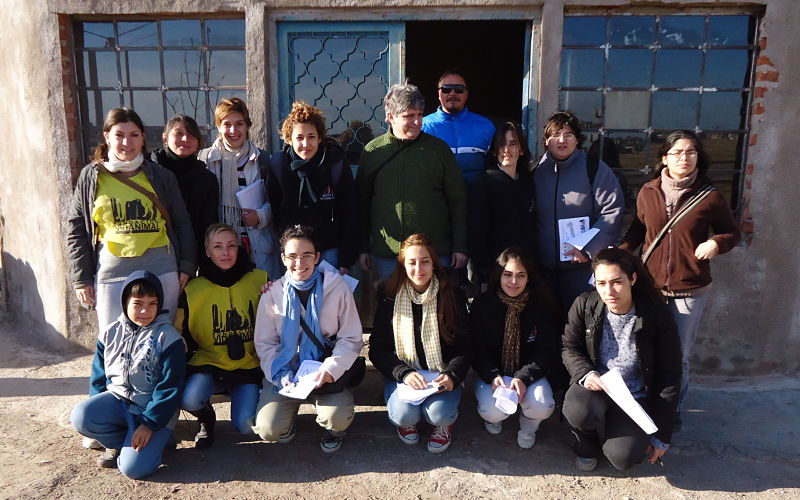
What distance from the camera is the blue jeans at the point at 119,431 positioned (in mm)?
2855

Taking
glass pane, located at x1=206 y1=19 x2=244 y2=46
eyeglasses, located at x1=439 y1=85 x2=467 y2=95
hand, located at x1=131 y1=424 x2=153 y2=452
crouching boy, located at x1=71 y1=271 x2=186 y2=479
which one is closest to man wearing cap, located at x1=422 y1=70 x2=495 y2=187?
eyeglasses, located at x1=439 y1=85 x2=467 y2=95

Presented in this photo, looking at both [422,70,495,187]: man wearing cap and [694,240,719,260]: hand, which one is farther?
[422,70,495,187]: man wearing cap

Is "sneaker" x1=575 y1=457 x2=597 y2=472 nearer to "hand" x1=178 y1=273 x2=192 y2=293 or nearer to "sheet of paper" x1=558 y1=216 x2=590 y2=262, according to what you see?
"sheet of paper" x1=558 y1=216 x2=590 y2=262

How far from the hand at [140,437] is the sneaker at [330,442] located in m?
0.86

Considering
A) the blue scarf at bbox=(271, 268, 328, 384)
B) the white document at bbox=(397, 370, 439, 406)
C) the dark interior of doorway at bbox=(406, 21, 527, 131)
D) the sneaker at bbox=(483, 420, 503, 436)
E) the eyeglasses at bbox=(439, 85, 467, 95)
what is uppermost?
the dark interior of doorway at bbox=(406, 21, 527, 131)

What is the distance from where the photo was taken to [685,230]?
10.2 ft

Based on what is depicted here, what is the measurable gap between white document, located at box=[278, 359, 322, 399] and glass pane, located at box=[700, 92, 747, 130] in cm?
319

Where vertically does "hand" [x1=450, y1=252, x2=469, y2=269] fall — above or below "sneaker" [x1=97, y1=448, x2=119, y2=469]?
above

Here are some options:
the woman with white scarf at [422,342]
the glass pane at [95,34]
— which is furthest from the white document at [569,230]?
the glass pane at [95,34]

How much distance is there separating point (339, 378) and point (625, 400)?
1420mm

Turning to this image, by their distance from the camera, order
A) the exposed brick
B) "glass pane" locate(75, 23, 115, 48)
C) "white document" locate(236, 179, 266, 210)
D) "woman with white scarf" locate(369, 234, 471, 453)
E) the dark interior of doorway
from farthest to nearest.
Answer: the dark interior of doorway < "glass pane" locate(75, 23, 115, 48) < the exposed brick < "white document" locate(236, 179, 266, 210) < "woman with white scarf" locate(369, 234, 471, 453)

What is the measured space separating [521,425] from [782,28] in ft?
10.4

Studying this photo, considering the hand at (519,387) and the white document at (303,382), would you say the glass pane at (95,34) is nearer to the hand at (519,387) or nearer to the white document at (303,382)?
the white document at (303,382)

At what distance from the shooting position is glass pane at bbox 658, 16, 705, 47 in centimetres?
410
